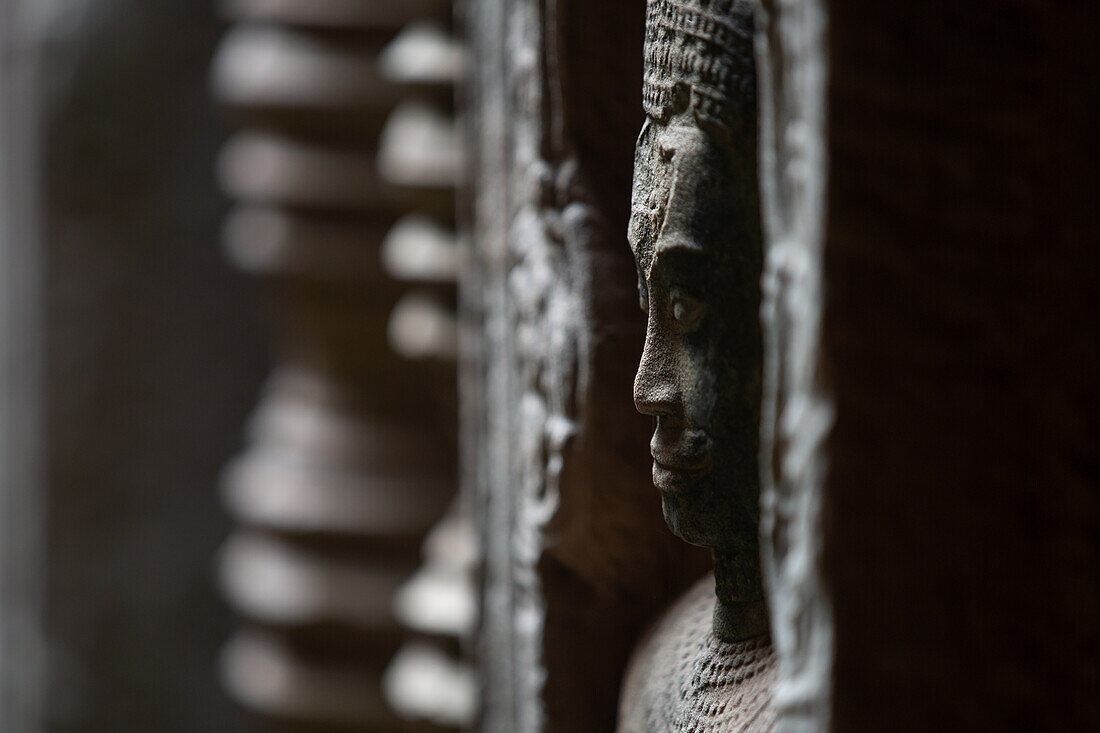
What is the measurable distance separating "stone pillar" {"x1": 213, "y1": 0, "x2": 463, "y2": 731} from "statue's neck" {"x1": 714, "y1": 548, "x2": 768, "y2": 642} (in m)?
1.10

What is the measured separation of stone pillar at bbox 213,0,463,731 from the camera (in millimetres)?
1804

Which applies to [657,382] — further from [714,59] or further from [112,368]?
[112,368]

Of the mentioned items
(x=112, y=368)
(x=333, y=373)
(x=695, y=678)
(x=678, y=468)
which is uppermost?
(x=112, y=368)

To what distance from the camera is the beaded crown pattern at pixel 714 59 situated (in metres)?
0.60

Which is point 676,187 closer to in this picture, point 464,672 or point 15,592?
point 464,672

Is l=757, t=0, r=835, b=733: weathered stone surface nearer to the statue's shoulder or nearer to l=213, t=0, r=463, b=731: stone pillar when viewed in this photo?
the statue's shoulder

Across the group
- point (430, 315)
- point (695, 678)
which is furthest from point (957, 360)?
point (430, 315)

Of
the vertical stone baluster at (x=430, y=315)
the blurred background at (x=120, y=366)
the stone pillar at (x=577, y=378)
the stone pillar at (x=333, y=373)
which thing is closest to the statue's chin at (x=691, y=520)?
the stone pillar at (x=577, y=378)

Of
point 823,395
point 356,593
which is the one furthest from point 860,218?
point 356,593

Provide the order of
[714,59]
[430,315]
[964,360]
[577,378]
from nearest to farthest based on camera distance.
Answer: [964,360], [714,59], [577,378], [430,315]

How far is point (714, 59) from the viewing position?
1.98 feet

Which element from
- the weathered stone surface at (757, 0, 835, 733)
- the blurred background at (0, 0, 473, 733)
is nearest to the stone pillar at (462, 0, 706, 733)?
the weathered stone surface at (757, 0, 835, 733)

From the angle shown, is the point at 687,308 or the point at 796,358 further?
the point at 687,308

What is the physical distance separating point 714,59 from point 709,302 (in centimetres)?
12
